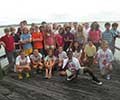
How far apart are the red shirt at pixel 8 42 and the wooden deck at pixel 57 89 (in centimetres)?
108

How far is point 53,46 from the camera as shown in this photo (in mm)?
11094

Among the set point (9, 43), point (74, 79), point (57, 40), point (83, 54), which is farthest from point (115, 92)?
point (9, 43)

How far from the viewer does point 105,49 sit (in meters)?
9.84

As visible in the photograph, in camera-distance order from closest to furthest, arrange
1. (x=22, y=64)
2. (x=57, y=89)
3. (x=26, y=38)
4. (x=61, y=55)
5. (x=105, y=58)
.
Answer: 1. (x=57, y=89)
2. (x=105, y=58)
3. (x=22, y=64)
4. (x=61, y=55)
5. (x=26, y=38)

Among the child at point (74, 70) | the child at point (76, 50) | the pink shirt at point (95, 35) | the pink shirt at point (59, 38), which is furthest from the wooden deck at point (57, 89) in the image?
the pink shirt at point (95, 35)

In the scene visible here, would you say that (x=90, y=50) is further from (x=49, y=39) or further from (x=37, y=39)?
(x=37, y=39)

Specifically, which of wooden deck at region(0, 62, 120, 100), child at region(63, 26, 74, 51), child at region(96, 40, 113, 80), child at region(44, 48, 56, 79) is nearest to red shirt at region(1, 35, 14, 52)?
wooden deck at region(0, 62, 120, 100)

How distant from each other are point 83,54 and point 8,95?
3443 millimetres

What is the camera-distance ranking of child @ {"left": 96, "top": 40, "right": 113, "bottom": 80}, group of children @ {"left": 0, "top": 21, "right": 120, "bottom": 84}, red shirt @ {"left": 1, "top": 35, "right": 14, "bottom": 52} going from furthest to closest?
1. red shirt @ {"left": 1, "top": 35, "right": 14, "bottom": 52}
2. group of children @ {"left": 0, "top": 21, "right": 120, "bottom": 84}
3. child @ {"left": 96, "top": 40, "right": 113, "bottom": 80}

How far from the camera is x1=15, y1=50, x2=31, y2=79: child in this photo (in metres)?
10.2

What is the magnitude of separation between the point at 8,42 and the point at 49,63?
1660 mm

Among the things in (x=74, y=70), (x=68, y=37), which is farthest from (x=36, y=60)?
(x=74, y=70)

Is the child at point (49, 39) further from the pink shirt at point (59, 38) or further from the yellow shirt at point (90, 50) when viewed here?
the yellow shirt at point (90, 50)

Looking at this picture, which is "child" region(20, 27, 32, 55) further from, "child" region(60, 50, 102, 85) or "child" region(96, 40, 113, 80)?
"child" region(96, 40, 113, 80)
